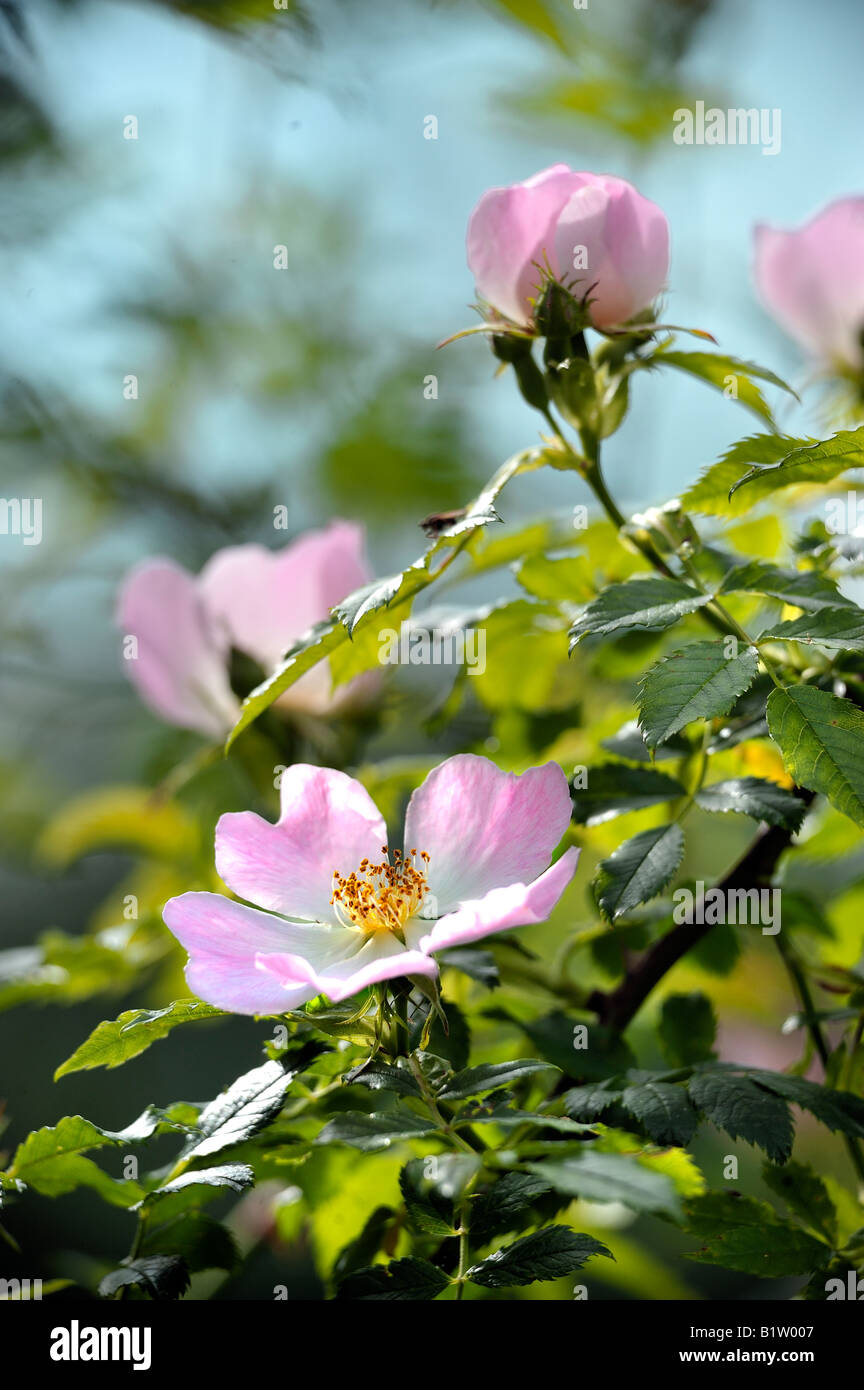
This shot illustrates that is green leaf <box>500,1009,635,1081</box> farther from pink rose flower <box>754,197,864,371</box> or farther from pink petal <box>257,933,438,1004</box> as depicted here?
pink rose flower <box>754,197,864,371</box>

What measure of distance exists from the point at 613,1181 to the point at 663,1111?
0.10 m

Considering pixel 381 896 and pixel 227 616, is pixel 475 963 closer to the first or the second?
pixel 381 896

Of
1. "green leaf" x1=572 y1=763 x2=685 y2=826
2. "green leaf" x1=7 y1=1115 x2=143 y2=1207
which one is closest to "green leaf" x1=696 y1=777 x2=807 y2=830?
"green leaf" x1=572 y1=763 x2=685 y2=826

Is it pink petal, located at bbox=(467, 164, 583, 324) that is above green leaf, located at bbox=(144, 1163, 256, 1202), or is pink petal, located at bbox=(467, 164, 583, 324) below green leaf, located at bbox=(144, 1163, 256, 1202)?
above

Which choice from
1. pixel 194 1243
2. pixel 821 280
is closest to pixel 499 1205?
pixel 194 1243

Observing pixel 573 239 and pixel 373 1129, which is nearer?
pixel 373 1129

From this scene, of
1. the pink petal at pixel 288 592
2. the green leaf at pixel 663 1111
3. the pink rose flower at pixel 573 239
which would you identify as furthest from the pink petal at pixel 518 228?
the green leaf at pixel 663 1111

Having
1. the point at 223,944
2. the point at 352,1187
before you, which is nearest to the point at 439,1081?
the point at 223,944

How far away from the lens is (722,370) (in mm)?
486

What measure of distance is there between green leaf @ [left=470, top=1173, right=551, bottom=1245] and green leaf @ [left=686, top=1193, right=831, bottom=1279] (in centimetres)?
7

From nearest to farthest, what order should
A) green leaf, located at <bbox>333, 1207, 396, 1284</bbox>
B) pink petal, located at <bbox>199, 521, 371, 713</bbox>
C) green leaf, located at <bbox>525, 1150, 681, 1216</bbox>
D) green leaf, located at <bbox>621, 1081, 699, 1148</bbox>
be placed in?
Answer: green leaf, located at <bbox>525, 1150, 681, 1216</bbox> → green leaf, located at <bbox>621, 1081, 699, 1148</bbox> → green leaf, located at <bbox>333, 1207, 396, 1284</bbox> → pink petal, located at <bbox>199, 521, 371, 713</bbox>

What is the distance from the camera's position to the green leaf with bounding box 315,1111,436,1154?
12.4 inches

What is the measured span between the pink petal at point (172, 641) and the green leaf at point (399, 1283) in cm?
38

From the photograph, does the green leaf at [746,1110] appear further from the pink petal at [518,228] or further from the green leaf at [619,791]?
the pink petal at [518,228]
